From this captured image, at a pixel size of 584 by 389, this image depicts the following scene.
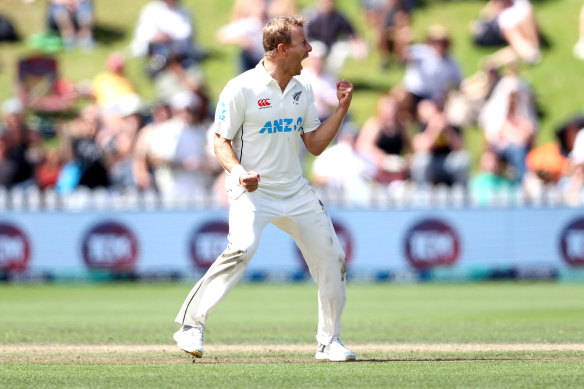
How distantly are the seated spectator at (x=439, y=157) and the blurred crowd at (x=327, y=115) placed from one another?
0.07 ft

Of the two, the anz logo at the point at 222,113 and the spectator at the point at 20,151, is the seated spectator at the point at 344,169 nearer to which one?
the spectator at the point at 20,151

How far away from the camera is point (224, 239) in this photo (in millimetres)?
17938

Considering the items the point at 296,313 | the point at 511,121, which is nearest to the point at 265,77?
the point at 296,313

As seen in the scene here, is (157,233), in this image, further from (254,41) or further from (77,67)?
(77,67)

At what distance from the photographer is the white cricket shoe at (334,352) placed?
25.7ft

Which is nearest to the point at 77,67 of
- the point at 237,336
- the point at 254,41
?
the point at 254,41

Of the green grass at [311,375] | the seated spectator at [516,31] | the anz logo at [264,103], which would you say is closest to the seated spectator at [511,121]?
the seated spectator at [516,31]

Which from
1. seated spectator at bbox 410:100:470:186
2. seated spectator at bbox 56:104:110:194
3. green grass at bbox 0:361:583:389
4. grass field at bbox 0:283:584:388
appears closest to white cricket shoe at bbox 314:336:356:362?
grass field at bbox 0:283:584:388

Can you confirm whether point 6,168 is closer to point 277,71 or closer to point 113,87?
point 113,87

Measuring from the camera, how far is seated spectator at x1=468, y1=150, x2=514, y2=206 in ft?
59.1

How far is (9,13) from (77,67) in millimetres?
3434

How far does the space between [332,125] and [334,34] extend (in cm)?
1472

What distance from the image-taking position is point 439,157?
18.9m

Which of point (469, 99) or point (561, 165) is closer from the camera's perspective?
point (561, 165)
